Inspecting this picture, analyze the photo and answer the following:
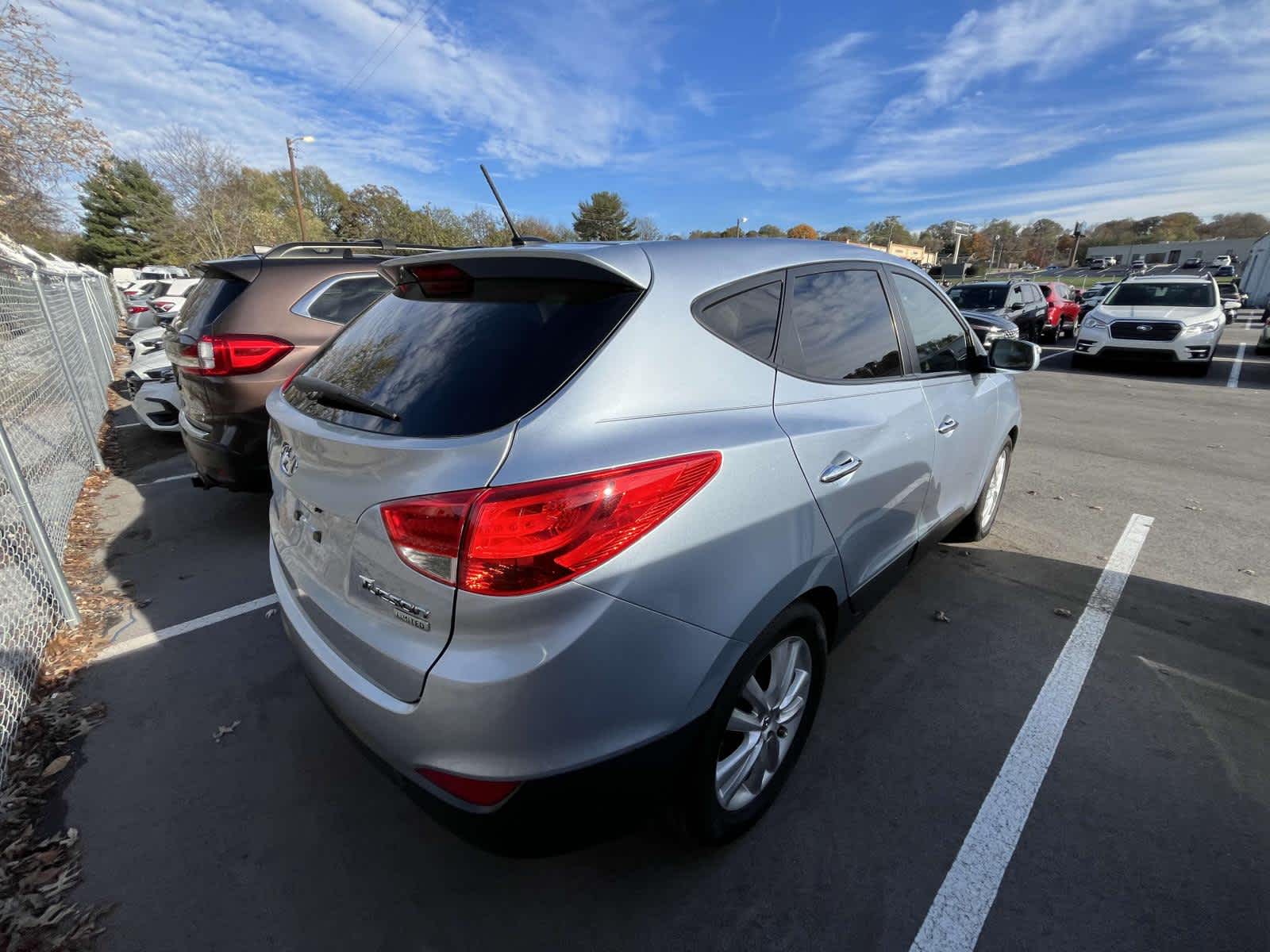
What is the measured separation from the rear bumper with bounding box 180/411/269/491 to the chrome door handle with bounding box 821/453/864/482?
3.47 metres

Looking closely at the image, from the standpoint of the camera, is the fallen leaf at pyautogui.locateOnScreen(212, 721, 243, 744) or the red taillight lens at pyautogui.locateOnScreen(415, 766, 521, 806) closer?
the red taillight lens at pyautogui.locateOnScreen(415, 766, 521, 806)

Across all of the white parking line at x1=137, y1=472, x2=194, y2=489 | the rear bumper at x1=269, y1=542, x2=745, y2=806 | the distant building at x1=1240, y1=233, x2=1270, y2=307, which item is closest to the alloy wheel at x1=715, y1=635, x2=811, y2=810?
the rear bumper at x1=269, y1=542, x2=745, y2=806

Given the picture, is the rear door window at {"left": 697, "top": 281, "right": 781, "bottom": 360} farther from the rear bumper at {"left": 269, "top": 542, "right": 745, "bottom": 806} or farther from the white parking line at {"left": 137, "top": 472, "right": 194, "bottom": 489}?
the white parking line at {"left": 137, "top": 472, "right": 194, "bottom": 489}

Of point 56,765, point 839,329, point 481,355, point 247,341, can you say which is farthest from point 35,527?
point 839,329

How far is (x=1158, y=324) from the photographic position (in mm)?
11398

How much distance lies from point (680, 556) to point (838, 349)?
1.22 m

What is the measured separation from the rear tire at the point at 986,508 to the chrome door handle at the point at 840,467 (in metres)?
2.09

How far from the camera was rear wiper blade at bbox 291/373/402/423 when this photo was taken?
1647 millimetres

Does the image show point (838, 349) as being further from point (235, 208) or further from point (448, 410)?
point (235, 208)

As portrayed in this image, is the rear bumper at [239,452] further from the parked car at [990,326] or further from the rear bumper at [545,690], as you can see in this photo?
the parked car at [990,326]

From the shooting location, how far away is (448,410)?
4.99 ft

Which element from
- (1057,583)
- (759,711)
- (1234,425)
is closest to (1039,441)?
(1234,425)

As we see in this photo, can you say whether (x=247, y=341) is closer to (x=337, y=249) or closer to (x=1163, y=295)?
(x=337, y=249)

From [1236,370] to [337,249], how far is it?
16667 mm
